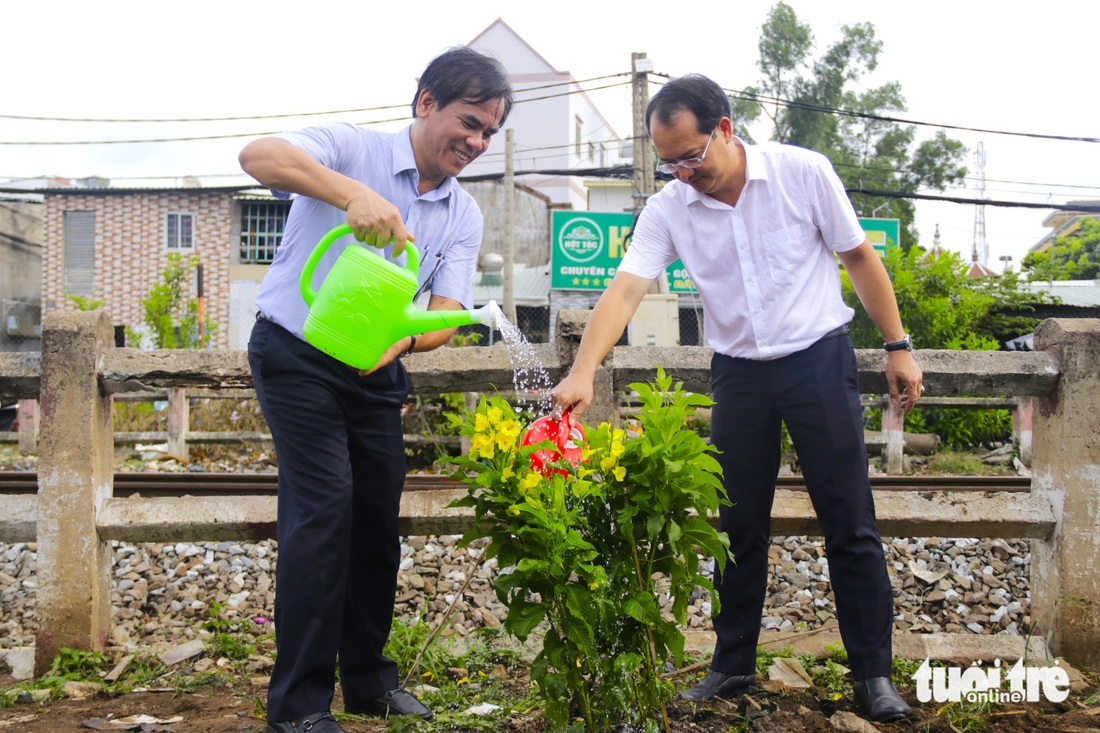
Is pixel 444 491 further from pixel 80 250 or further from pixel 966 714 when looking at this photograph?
pixel 80 250

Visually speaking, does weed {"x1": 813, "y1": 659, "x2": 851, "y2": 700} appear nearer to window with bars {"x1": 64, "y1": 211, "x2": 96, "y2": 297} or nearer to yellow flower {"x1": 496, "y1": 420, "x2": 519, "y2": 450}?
yellow flower {"x1": 496, "y1": 420, "x2": 519, "y2": 450}

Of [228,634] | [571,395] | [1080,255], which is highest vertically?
[1080,255]

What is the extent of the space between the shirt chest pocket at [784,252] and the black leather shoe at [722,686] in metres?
1.31

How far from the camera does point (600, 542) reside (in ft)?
8.15

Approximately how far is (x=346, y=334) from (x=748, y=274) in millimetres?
1333

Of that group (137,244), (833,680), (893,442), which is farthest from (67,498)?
(137,244)

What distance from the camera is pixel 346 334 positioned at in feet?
8.18

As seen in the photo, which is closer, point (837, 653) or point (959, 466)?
point (837, 653)

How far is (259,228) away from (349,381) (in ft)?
73.5

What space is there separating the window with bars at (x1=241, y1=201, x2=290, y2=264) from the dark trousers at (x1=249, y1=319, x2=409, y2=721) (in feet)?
72.0

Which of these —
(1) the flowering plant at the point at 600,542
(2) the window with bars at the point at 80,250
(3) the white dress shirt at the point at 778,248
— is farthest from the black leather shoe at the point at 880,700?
(2) the window with bars at the point at 80,250

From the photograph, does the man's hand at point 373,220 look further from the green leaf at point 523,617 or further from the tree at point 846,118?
the tree at point 846,118

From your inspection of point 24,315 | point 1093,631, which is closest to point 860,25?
point 24,315

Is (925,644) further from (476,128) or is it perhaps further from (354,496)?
(476,128)
